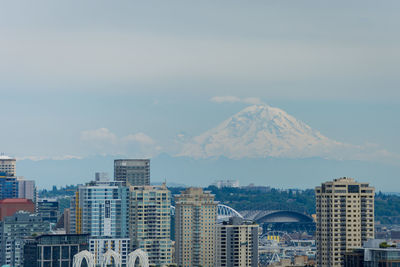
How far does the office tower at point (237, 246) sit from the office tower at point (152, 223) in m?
5.85

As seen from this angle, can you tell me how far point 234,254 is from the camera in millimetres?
73625

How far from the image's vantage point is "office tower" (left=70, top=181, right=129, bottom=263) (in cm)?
8069

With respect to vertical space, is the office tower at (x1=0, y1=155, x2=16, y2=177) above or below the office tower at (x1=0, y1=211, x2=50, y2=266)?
above

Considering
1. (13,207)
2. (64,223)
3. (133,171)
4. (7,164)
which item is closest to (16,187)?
(7,164)

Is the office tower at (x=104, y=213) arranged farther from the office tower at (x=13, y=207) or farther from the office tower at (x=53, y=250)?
the office tower at (x=13, y=207)

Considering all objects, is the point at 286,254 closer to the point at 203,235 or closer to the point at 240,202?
the point at 203,235

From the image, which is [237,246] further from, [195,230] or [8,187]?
[8,187]

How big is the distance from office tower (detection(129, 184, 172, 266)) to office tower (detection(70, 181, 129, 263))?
0.67 metres

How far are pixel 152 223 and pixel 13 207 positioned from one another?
1647 cm

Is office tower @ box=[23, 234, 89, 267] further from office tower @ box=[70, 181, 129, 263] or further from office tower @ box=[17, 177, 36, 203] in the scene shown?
office tower @ box=[17, 177, 36, 203]

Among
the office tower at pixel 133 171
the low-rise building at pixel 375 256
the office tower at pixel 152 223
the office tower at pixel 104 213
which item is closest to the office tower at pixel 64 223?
the office tower at pixel 104 213

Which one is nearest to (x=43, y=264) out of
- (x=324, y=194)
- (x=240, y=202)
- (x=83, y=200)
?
(x=83, y=200)

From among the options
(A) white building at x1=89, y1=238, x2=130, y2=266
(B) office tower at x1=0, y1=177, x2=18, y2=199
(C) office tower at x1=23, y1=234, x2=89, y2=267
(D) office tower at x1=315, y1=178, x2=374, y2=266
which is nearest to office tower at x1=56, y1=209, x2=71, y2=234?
(A) white building at x1=89, y1=238, x2=130, y2=266

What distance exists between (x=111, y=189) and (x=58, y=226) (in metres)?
16.8
